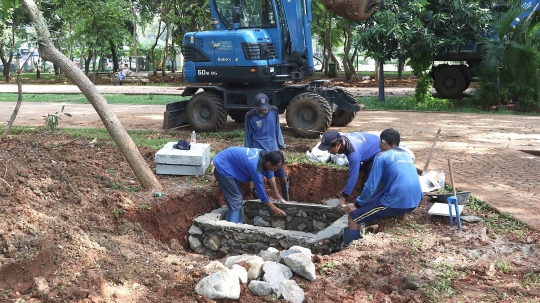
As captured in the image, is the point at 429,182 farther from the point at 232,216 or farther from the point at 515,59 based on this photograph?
the point at 515,59

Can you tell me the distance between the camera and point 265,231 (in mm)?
6945

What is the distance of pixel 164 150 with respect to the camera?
8758mm

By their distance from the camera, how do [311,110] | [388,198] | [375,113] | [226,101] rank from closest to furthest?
[388,198], [311,110], [226,101], [375,113]

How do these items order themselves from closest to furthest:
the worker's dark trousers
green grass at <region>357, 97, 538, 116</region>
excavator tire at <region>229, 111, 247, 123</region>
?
the worker's dark trousers → excavator tire at <region>229, 111, 247, 123</region> → green grass at <region>357, 97, 538, 116</region>

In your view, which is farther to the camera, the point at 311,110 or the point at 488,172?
the point at 311,110

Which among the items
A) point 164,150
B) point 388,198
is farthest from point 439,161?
point 164,150

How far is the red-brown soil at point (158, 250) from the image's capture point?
4926mm

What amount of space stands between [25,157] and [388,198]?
16.2 ft

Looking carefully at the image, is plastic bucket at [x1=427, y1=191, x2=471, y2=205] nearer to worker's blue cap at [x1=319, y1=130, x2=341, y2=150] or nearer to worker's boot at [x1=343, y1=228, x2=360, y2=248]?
worker's boot at [x1=343, y1=228, x2=360, y2=248]

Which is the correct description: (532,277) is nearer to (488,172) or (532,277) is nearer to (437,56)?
(488,172)

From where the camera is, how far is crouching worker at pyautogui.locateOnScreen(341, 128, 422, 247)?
6.23 meters

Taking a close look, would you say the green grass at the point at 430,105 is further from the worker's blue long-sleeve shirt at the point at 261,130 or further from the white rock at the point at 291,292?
the white rock at the point at 291,292

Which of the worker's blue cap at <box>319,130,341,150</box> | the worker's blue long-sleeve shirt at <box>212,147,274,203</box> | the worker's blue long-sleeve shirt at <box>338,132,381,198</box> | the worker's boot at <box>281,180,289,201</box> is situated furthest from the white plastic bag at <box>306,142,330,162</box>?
the worker's blue cap at <box>319,130,341,150</box>

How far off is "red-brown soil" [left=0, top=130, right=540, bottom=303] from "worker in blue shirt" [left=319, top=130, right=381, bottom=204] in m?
0.65
